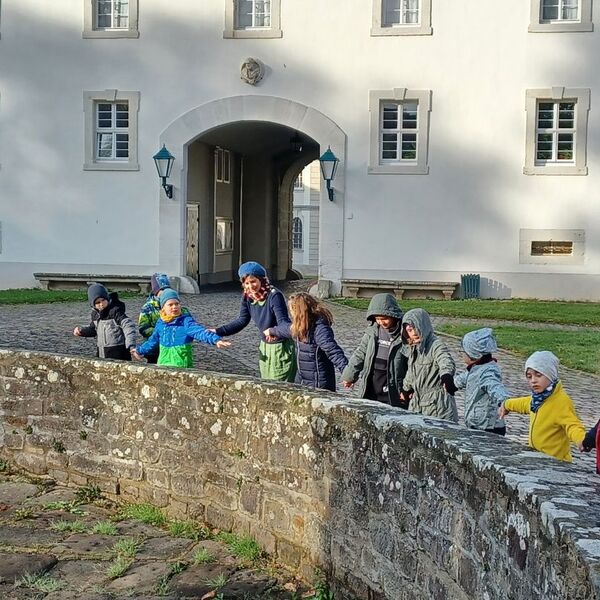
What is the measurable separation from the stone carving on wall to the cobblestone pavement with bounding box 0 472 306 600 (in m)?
16.2

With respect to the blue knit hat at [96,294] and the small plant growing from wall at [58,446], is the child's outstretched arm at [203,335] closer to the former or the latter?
the blue knit hat at [96,294]

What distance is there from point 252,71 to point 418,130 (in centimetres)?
376

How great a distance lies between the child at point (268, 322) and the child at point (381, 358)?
90 cm

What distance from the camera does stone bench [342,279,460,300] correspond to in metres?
22.0

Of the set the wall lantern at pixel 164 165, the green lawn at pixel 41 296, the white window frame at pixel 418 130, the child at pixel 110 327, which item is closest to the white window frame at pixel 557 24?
the white window frame at pixel 418 130

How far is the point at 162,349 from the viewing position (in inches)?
343

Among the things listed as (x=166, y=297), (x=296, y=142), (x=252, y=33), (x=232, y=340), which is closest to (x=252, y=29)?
(x=252, y=33)

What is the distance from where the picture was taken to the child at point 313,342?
7.32 metres

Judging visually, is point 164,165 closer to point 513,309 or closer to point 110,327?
point 513,309

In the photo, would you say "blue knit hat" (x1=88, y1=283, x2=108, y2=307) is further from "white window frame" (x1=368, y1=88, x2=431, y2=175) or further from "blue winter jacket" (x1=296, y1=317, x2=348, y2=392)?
"white window frame" (x1=368, y1=88, x2=431, y2=175)

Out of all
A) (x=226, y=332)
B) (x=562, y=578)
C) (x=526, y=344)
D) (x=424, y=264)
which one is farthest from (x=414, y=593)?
(x=424, y=264)

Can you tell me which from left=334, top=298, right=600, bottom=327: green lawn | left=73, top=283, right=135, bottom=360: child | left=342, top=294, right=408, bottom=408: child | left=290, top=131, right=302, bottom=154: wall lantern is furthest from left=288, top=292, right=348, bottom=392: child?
left=290, top=131, right=302, bottom=154: wall lantern

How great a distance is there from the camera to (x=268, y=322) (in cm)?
801

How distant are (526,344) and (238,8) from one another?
12.2m
